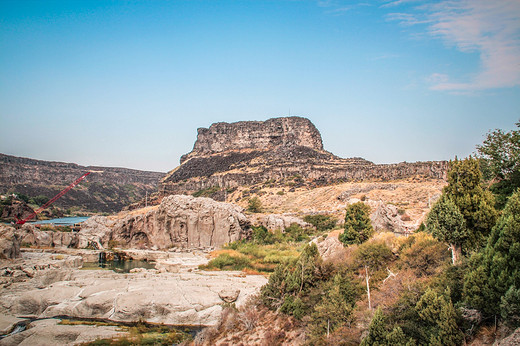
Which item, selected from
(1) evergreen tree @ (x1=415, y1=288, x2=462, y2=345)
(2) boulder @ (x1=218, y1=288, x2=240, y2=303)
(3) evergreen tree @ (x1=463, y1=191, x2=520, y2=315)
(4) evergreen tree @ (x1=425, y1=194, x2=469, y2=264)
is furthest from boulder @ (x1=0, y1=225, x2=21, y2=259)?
(3) evergreen tree @ (x1=463, y1=191, x2=520, y2=315)

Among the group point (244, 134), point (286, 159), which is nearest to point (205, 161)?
point (244, 134)

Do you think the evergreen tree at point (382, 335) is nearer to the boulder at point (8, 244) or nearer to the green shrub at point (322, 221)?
the boulder at point (8, 244)

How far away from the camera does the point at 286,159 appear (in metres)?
106

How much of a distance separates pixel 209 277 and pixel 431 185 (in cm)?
4083

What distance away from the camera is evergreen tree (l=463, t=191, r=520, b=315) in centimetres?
1100

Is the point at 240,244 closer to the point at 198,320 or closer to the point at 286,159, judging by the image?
the point at 198,320

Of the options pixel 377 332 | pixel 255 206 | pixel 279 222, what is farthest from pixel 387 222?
pixel 255 206

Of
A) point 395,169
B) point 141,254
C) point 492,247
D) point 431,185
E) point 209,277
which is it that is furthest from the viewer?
point 395,169

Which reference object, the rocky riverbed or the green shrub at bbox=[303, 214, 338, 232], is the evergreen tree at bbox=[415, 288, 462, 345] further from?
the green shrub at bbox=[303, 214, 338, 232]

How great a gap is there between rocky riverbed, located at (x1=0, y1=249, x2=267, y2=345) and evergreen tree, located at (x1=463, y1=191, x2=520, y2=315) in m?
15.1

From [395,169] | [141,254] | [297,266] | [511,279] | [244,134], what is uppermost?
[244,134]

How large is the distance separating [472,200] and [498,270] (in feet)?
16.7

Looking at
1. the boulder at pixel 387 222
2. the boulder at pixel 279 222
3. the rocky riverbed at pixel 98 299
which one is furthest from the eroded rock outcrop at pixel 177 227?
the boulder at pixel 387 222

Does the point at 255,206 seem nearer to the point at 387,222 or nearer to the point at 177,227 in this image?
the point at 177,227
